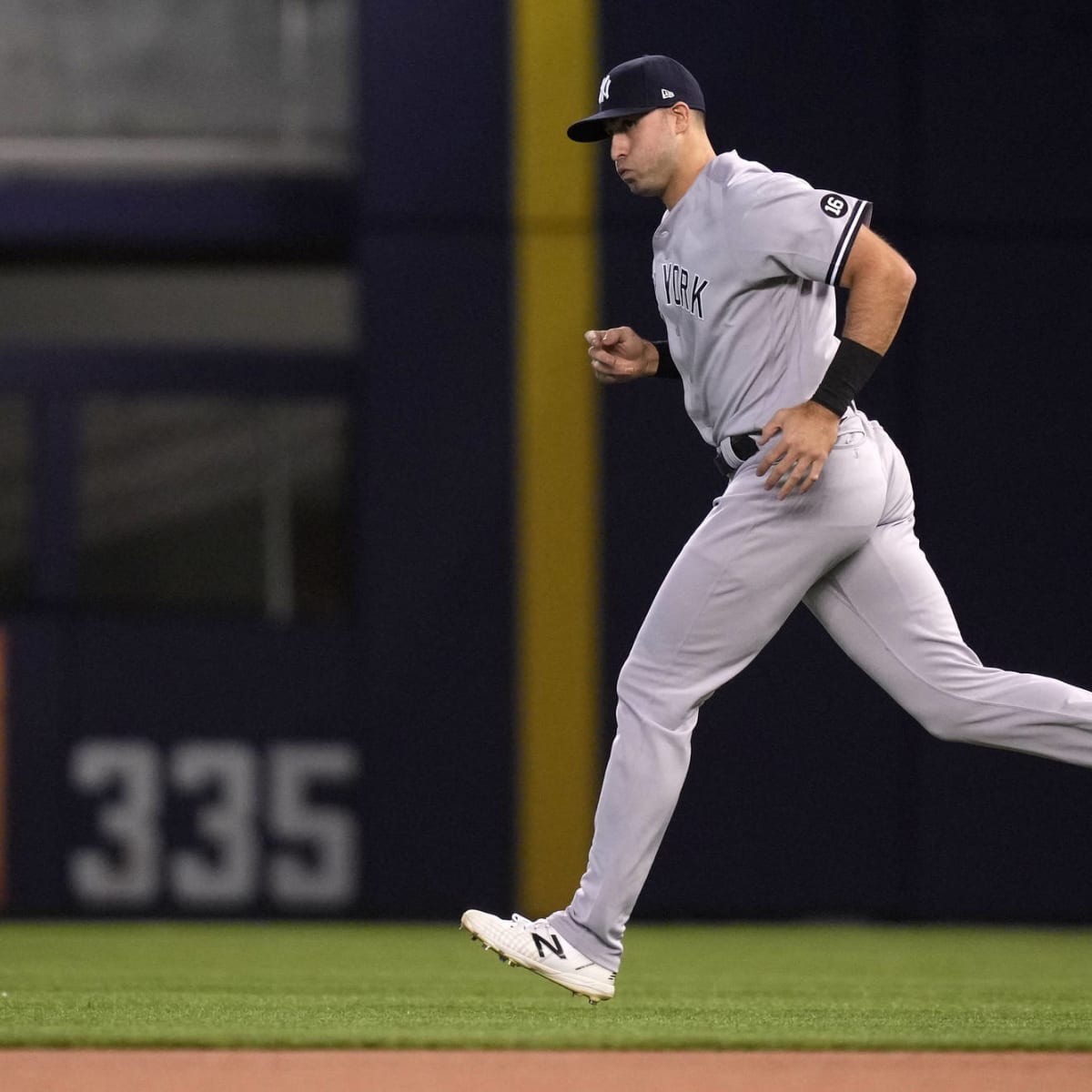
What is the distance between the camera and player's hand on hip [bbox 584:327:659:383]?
458cm

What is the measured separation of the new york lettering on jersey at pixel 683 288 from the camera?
4.18m

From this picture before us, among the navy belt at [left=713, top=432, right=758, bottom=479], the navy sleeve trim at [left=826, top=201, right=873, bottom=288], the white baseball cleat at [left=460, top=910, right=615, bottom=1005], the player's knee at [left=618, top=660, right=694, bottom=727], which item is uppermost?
the navy sleeve trim at [left=826, top=201, right=873, bottom=288]

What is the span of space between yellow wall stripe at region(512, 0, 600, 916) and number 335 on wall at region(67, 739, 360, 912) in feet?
2.79

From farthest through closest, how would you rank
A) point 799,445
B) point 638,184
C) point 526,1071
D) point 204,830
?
1. point 204,830
2. point 638,184
3. point 799,445
4. point 526,1071

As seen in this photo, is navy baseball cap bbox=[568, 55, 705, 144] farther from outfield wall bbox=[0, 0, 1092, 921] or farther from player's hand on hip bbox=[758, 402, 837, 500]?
outfield wall bbox=[0, 0, 1092, 921]

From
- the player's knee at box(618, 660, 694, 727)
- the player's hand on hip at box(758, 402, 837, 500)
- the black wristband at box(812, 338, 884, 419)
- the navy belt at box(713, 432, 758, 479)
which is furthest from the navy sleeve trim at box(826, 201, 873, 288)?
the player's knee at box(618, 660, 694, 727)

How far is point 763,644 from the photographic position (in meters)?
4.19

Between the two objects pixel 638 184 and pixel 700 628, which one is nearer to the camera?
pixel 700 628

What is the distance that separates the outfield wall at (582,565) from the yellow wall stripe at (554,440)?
0.05ft

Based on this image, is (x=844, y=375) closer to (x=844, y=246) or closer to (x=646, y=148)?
(x=844, y=246)

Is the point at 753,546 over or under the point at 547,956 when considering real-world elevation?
over

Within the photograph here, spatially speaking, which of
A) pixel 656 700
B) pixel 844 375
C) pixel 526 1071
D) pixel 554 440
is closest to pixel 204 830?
pixel 554 440

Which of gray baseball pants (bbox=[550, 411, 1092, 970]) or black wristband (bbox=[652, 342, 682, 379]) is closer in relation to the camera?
gray baseball pants (bbox=[550, 411, 1092, 970])

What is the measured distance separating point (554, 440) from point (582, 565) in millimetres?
507
